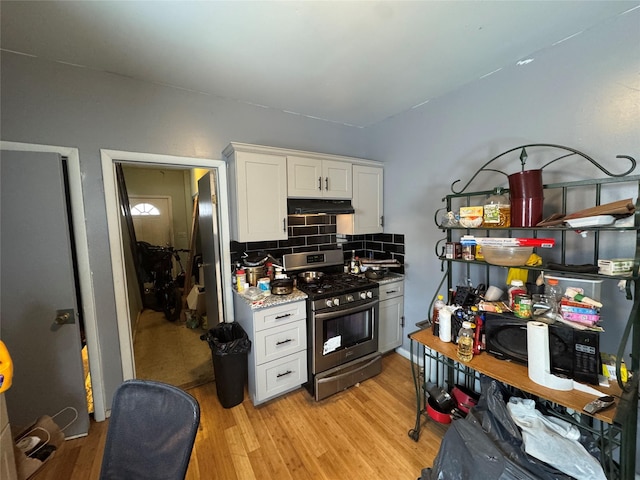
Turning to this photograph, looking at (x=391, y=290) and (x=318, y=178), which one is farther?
(x=391, y=290)

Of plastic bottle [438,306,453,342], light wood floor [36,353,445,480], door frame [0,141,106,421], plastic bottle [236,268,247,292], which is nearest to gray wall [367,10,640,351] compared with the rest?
plastic bottle [438,306,453,342]

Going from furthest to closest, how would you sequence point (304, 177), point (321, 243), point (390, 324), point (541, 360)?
point (321, 243) → point (390, 324) → point (304, 177) → point (541, 360)

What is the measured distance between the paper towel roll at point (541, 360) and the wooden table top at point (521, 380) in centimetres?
3

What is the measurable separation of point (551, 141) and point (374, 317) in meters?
1.90

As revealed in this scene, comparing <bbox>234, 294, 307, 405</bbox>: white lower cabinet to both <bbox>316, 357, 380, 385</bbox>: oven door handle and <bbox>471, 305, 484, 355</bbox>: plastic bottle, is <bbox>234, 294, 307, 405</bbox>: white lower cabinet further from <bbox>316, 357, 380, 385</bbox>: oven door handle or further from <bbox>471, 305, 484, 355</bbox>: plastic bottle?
<bbox>471, 305, 484, 355</bbox>: plastic bottle

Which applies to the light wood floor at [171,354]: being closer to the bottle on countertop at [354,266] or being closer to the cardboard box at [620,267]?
the bottle on countertop at [354,266]

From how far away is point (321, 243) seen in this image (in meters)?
2.91

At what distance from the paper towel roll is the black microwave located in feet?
0.18

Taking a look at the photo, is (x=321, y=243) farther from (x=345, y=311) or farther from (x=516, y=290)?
(x=516, y=290)

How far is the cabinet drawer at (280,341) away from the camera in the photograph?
1975mm

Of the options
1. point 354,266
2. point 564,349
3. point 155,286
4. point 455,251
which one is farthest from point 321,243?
point 155,286

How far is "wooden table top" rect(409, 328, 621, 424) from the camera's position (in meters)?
1.12

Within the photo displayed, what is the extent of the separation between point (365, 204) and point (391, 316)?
126 centimetres

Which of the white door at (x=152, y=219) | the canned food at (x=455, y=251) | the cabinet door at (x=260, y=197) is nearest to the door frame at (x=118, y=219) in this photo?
the cabinet door at (x=260, y=197)
